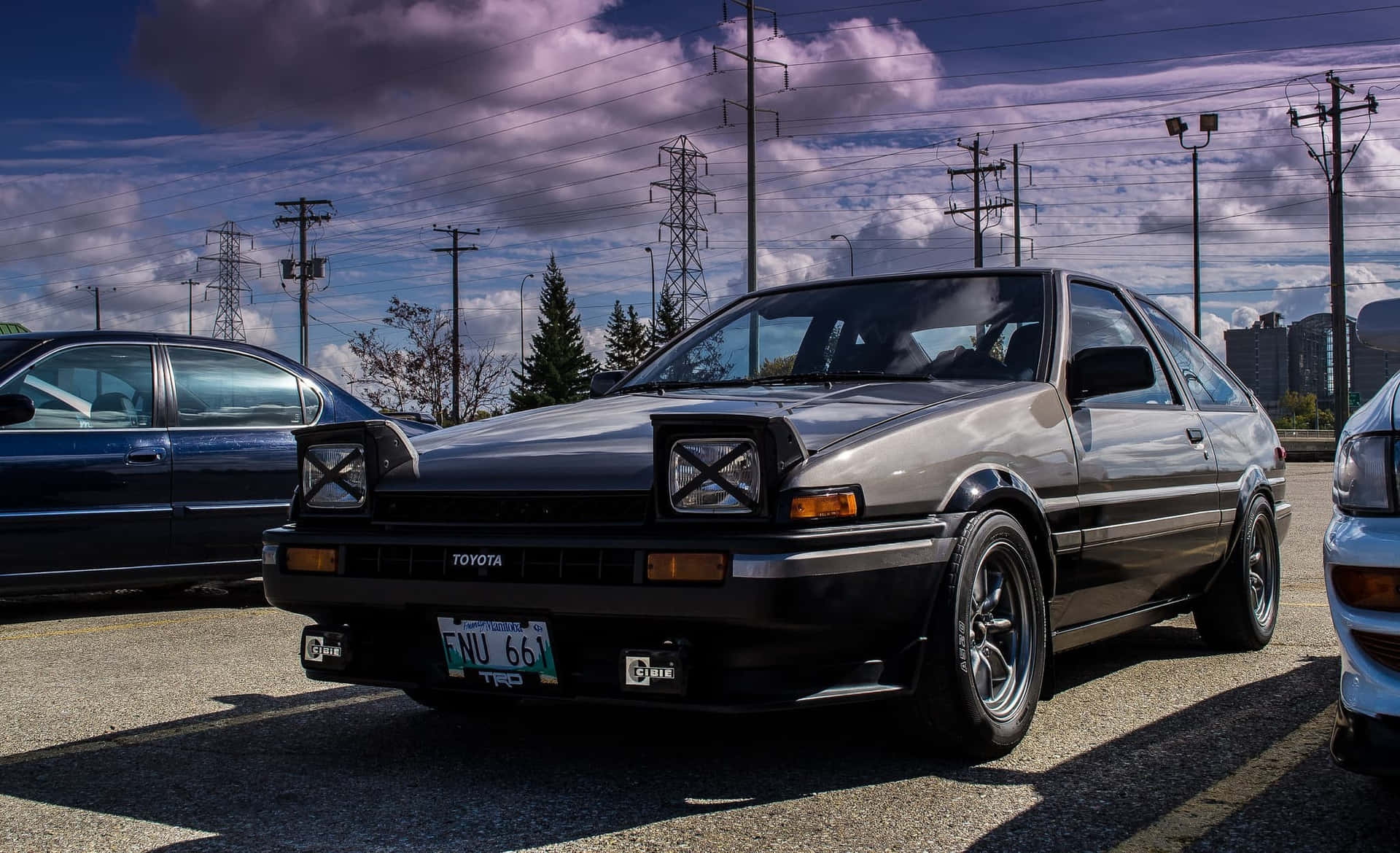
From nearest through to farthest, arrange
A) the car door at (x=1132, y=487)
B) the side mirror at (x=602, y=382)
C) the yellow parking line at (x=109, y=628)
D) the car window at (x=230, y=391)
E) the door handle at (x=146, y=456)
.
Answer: the car door at (x=1132, y=487) < the side mirror at (x=602, y=382) < the yellow parking line at (x=109, y=628) < the door handle at (x=146, y=456) < the car window at (x=230, y=391)

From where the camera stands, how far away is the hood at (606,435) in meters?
3.33

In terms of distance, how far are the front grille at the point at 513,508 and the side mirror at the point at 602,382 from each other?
163 cm

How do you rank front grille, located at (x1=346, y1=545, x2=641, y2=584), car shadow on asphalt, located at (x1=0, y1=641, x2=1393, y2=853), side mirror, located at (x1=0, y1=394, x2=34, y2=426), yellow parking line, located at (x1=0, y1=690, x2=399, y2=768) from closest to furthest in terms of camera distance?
car shadow on asphalt, located at (x1=0, y1=641, x2=1393, y2=853) < front grille, located at (x1=346, y1=545, x2=641, y2=584) < yellow parking line, located at (x1=0, y1=690, x2=399, y2=768) < side mirror, located at (x1=0, y1=394, x2=34, y2=426)

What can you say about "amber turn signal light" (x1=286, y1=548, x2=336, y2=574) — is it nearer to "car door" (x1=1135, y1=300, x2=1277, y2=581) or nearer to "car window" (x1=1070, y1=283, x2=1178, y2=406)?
"car window" (x1=1070, y1=283, x2=1178, y2=406)

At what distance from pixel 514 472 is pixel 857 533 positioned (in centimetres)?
93

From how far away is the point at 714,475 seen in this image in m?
3.13

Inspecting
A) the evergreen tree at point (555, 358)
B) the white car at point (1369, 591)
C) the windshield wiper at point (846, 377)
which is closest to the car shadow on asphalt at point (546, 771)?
the white car at point (1369, 591)

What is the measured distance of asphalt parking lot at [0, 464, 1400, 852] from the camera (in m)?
2.93

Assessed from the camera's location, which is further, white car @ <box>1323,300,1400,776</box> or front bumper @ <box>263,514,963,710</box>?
front bumper @ <box>263,514,963,710</box>

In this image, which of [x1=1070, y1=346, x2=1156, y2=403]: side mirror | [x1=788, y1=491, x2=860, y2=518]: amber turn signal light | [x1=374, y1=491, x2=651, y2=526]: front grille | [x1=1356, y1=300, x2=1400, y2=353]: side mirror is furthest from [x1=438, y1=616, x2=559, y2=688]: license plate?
[x1=1356, y1=300, x2=1400, y2=353]: side mirror

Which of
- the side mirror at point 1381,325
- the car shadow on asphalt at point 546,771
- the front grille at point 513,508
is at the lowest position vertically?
the car shadow on asphalt at point 546,771

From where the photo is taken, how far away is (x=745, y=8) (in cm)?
3166

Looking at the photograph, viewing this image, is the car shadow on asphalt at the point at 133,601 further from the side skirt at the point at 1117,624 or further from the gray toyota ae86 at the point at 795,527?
the side skirt at the point at 1117,624

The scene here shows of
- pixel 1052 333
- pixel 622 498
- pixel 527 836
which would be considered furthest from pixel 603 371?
pixel 527 836
